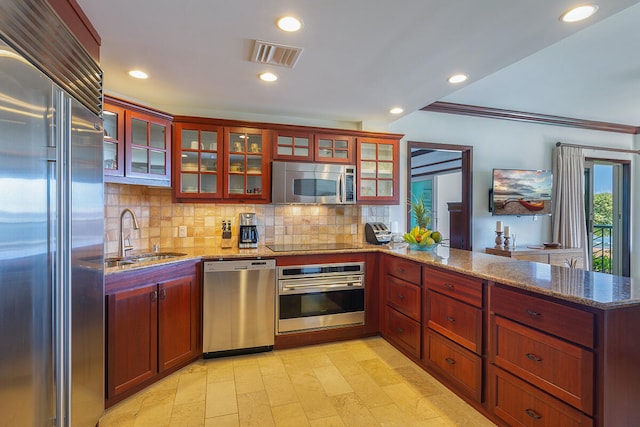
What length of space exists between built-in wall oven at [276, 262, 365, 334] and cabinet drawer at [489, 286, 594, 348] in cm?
143

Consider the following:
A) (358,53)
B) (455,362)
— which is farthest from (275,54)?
(455,362)

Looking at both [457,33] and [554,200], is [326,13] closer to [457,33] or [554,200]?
[457,33]

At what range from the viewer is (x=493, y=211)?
166 inches

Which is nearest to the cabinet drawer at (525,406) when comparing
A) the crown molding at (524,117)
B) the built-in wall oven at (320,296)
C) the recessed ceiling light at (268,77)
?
the built-in wall oven at (320,296)

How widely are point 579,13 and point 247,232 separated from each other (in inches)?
114

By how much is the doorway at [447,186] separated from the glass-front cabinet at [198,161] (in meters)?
2.75

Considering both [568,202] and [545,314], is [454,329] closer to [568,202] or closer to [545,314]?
[545,314]

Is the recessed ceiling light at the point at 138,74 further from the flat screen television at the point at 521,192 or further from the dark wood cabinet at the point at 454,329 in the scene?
the flat screen television at the point at 521,192

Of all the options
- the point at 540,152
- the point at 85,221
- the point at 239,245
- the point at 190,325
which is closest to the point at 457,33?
the point at 85,221

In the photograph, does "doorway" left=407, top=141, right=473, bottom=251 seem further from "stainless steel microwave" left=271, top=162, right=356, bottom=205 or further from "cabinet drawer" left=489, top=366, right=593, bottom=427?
"cabinet drawer" left=489, top=366, right=593, bottom=427

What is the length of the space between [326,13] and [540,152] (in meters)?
4.34

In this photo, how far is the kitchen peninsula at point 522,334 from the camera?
4.43 ft

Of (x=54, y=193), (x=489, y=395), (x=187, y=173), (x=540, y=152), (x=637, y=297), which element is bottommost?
(x=489, y=395)

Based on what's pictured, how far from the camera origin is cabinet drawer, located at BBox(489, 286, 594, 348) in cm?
139
